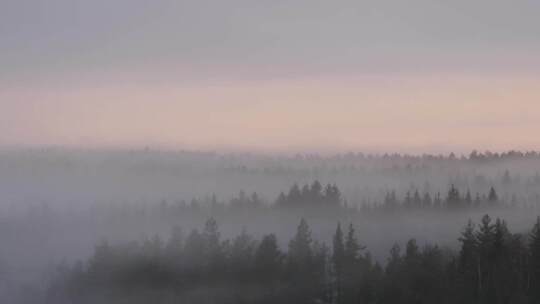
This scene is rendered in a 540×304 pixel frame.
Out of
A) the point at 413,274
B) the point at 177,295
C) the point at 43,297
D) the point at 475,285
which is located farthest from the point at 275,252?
the point at 43,297

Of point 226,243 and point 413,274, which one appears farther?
point 226,243

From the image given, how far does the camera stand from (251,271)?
113562 mm

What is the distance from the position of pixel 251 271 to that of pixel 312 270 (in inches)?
352

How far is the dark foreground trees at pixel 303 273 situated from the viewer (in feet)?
306

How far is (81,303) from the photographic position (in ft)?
383

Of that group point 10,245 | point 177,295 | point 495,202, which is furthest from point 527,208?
point 10,245

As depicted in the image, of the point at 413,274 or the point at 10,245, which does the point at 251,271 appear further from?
the point at 10,245

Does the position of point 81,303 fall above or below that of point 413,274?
below

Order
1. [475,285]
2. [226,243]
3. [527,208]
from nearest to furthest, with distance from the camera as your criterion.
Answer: [475,285], [226,243], [527,208]

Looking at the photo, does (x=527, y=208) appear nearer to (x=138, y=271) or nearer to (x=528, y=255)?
(x=528, y=255)

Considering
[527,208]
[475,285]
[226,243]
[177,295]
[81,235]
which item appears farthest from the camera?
[81,235]

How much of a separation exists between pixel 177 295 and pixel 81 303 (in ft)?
50.9

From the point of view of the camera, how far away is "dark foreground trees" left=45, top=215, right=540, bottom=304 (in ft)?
306

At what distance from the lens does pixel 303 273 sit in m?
112
